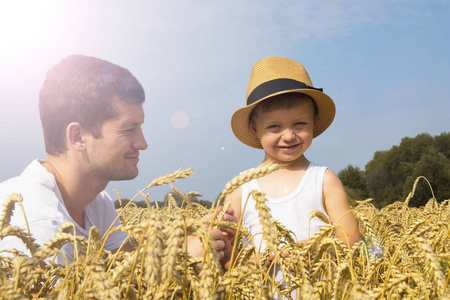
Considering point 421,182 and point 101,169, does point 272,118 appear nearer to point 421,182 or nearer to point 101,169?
point 101,169

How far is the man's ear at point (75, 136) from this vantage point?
2639mm

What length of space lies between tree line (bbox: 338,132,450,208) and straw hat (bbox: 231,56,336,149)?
16862 millimetres

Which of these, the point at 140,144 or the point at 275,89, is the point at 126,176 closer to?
the point at 140,144

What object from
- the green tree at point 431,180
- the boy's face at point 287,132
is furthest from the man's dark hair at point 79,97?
the green tree at point 431,180

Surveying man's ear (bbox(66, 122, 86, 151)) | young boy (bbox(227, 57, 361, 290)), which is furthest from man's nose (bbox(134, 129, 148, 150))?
young boy (bbox(227, 57, 361, 290))

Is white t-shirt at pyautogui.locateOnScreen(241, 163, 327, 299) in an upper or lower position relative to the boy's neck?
lower

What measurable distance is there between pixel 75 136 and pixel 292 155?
5.07 feet

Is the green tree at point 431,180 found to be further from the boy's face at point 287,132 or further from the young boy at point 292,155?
the boy's face at point 287,132

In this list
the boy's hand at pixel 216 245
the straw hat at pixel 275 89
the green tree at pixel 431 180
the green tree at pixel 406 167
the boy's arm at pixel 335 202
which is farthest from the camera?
the green tree at pixel 406 167

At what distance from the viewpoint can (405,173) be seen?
79.2 feet

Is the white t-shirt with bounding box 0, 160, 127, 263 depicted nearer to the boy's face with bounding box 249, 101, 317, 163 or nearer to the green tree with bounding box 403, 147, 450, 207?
the boy's face with bounding box 249, 101, 317, 163

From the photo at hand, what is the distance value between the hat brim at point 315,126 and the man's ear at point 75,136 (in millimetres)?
1155

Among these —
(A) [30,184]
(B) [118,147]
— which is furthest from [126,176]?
(A) [30,184]

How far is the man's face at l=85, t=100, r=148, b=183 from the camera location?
2633 mm
